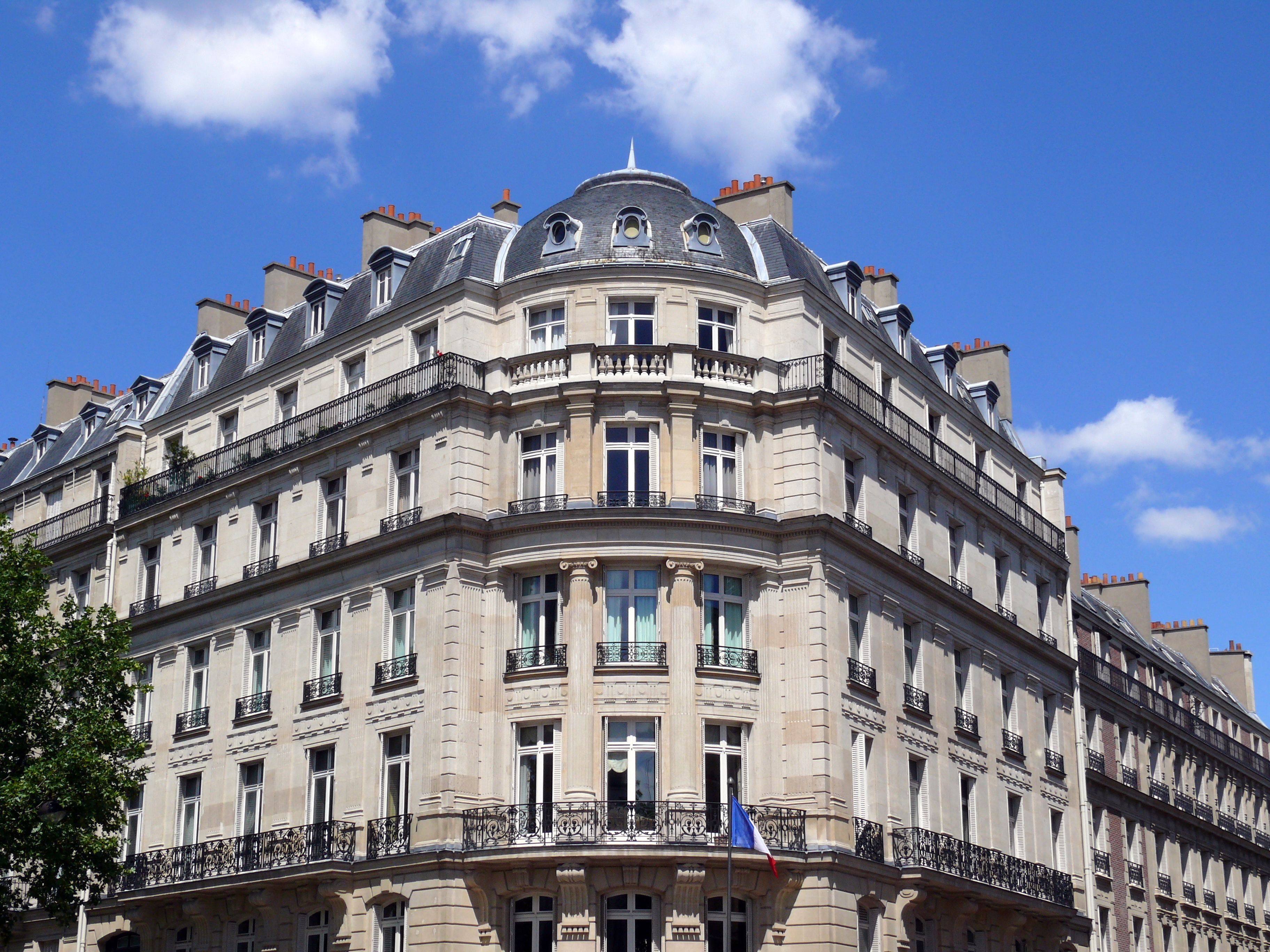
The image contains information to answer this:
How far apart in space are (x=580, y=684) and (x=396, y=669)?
4.86 m

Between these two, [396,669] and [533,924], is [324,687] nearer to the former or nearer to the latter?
[396,669]

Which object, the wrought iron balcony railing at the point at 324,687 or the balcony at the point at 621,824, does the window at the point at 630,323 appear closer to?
the wrought iron balcony railing at the point at 324,687

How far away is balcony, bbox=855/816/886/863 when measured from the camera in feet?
121

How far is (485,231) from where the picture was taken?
42.5 meters

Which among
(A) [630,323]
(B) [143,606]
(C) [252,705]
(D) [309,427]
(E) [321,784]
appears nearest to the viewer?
(A) [630,323]

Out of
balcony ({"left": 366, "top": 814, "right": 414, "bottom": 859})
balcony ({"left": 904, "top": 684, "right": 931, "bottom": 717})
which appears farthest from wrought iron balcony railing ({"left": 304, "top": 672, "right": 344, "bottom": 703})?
balcony ({"left": 904, "top": 684, "right": 931, "bottom": 717})

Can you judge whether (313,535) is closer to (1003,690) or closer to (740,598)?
(740,598)

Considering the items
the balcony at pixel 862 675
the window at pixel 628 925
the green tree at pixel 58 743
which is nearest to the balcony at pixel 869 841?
the balcony at pixel 862 675

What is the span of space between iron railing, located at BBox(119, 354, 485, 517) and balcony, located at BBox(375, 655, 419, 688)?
5965 millimetres

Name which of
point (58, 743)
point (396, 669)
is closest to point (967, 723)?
point (396, 669)

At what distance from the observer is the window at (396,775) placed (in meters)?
37.4

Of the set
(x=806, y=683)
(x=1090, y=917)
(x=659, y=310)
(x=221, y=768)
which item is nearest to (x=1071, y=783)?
(x=1090, y=917)

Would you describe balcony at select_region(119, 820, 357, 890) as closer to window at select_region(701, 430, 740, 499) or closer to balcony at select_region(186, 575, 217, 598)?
balcony at select_region(186, 575, 217, 598)

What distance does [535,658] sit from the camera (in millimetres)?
36812
